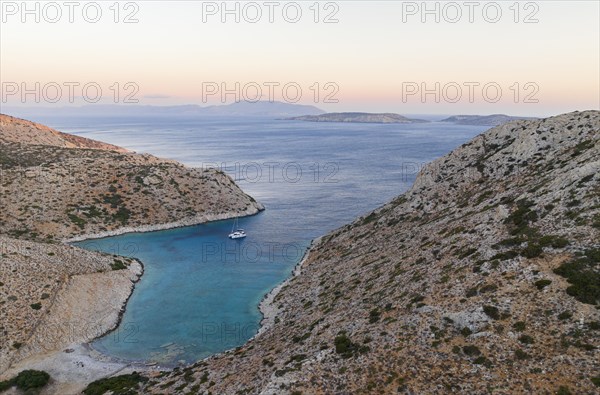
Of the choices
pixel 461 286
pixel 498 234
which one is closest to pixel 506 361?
pixel 461 286

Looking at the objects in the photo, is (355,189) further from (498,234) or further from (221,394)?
(221,394)

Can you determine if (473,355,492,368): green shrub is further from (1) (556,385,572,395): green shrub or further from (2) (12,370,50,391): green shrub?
(2) (12,370,50,391): green shrub

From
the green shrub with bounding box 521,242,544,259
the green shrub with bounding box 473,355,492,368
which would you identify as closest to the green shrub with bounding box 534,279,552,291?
the green shrub with bounding box 521,242,544,259

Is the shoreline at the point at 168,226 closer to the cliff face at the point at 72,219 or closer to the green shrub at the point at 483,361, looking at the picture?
the cliff face at the point at 72,219

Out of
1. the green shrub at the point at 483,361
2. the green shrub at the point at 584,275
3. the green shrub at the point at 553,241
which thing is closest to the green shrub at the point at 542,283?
the green shrub at the point at 584,275

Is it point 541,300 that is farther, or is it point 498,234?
point 498,234

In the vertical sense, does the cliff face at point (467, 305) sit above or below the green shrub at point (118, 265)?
above
